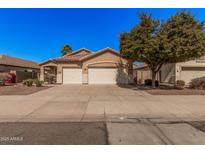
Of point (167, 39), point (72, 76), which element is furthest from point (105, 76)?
point (167, 39)

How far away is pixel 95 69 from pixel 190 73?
12.9 m

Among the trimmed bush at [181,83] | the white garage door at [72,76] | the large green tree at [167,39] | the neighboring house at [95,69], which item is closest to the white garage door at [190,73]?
the trimmed bush at [181,83]

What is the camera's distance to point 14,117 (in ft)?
18.0

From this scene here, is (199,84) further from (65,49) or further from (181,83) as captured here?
(65,49)

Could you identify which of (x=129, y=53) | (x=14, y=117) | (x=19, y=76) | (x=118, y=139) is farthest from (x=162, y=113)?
(x=19, y=76)

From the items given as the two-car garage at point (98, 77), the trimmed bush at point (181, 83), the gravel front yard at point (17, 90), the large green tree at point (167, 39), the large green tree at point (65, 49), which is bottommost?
the gravel front yard at point (17, 90)

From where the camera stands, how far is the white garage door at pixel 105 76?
20891 mm

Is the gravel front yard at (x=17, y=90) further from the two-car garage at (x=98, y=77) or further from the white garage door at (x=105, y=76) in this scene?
the white garage door at (x=105, y=76)

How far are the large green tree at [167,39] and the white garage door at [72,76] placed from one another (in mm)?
9821

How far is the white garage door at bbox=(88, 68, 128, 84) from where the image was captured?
2089 cm

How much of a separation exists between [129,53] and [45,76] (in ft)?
49.4
